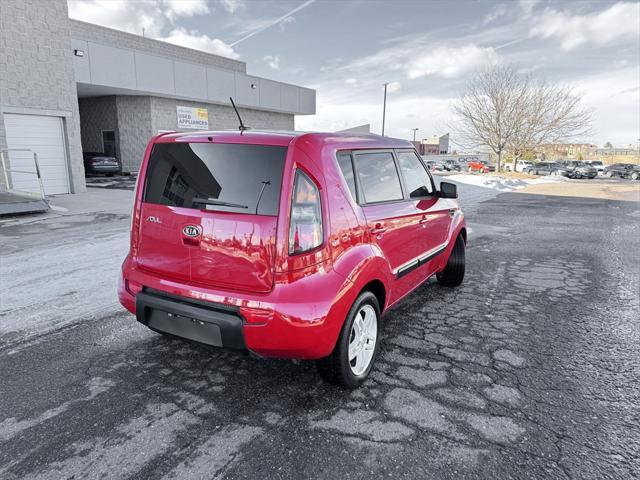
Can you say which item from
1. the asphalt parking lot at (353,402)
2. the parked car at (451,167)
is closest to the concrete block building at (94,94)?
the asphalt parking lot at (353,402)

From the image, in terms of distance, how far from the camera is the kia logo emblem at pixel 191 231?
2.73 m

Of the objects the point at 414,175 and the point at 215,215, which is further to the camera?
the point at 414,175

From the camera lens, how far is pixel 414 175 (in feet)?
13.6

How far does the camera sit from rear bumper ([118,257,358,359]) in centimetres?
255

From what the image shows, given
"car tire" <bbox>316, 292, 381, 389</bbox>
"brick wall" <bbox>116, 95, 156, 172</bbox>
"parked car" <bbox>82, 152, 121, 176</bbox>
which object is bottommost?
"car tire" <bbox>316, 292, 381, 389</bbox>

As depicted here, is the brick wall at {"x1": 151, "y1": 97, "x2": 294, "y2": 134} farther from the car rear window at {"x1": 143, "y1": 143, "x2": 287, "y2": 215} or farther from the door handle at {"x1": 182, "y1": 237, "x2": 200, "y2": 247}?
the door handle at {"x1": 182, "y1": 237, "x2": 200, "y2": 247}

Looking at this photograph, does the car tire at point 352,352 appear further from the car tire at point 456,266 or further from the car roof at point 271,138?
the car tire at point 456,266

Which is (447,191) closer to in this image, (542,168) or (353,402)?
(353,402)

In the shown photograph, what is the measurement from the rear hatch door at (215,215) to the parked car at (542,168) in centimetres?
4328

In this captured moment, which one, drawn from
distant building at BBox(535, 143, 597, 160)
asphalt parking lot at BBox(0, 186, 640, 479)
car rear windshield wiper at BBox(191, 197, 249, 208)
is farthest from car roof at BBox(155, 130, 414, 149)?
distant building at BBox(535, 143, 597, 160)

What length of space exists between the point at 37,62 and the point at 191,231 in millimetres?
14624

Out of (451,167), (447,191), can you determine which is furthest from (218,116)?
(451,167)

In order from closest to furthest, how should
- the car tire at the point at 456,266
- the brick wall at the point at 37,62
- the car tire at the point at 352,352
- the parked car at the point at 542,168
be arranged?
the car tire at the point at 352,352 → the car tire at the point at 456,266 → the brick wall at the point at 37,62 → the parked car at the point at 542,168

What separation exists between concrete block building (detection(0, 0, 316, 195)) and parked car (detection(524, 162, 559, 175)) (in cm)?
2211
